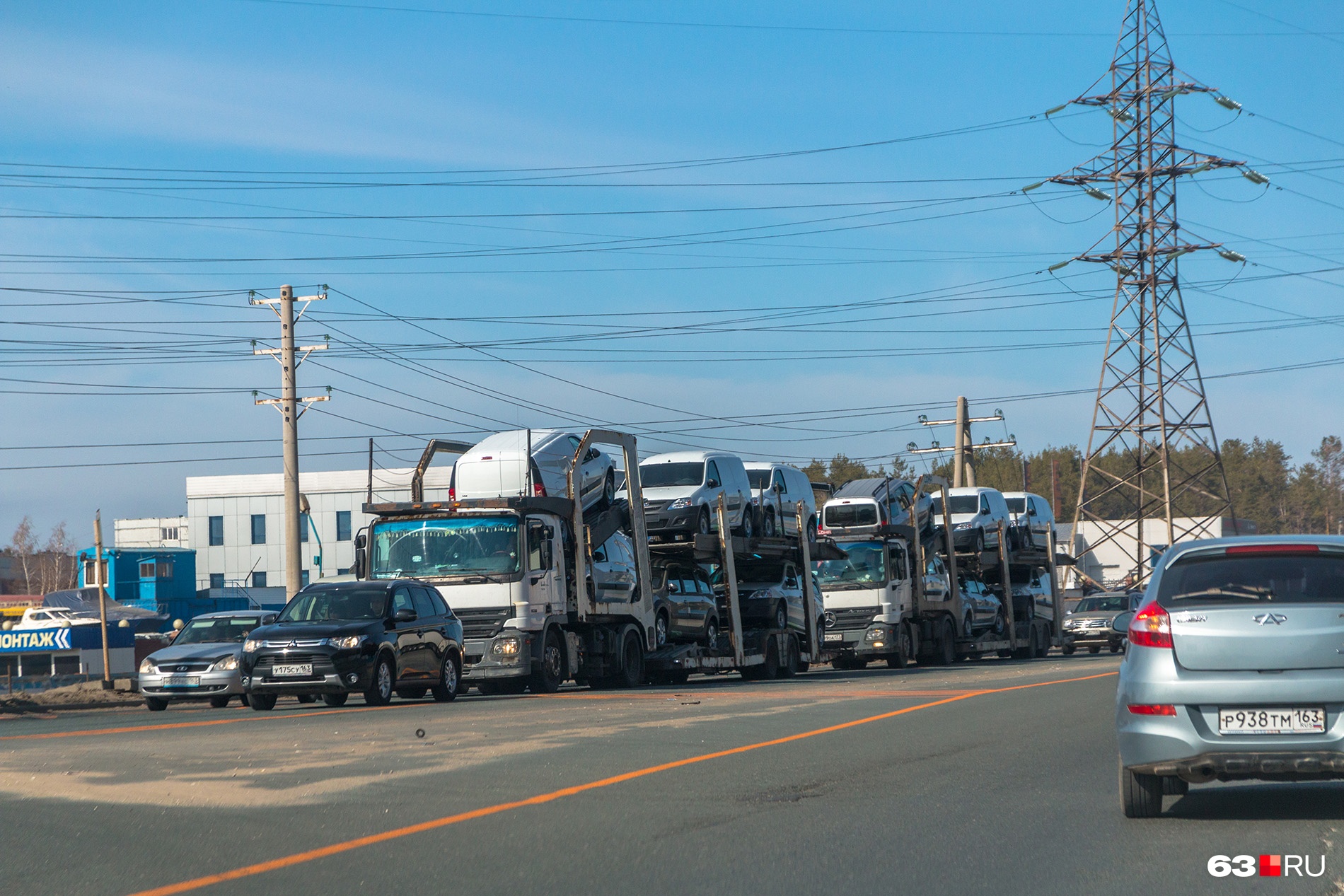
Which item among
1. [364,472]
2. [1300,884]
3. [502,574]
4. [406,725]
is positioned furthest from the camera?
[364,472]

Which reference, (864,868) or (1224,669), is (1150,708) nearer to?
(1224,669)

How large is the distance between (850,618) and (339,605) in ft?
51.5

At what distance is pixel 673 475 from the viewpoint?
26.6m

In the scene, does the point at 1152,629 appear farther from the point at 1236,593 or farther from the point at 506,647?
A: the point at 506,647

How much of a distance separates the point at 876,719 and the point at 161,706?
37.9 ft

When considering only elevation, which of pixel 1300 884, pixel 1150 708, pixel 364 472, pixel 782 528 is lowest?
pixel 1300 884

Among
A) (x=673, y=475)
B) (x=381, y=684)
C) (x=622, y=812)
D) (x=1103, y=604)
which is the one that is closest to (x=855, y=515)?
(x=673, y=475)

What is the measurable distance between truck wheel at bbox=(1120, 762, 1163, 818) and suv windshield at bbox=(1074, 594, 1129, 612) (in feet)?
120

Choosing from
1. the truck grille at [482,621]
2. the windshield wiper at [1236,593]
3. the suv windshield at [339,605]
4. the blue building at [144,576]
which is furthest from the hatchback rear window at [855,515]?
the blue building at [144,576]

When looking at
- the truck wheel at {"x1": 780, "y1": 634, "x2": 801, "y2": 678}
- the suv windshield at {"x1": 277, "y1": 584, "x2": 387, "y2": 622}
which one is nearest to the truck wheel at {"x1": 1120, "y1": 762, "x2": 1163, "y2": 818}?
the suv windshield at {"x1": 277, "y1": 584, "x2": 387, "y2": 622}

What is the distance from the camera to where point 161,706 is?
2158 cm

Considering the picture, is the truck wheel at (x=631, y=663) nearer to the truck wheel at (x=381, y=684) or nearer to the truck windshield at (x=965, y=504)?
the truck wheel at (x=381, y=684)

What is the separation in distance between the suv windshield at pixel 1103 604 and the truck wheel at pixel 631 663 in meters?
23.4

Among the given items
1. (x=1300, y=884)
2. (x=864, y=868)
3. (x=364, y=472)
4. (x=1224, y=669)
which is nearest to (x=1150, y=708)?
(x=1224, y=669)
